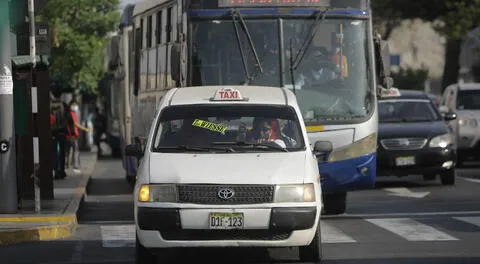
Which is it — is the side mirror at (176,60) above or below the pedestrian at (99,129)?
above

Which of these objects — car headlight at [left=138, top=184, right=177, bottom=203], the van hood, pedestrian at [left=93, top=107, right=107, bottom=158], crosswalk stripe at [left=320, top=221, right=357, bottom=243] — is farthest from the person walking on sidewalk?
car headlight at [left=138, top=184, right=177, bottom=203]

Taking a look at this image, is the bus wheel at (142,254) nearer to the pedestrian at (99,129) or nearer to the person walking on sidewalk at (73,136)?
the person walking on sidewalk at (73,136)

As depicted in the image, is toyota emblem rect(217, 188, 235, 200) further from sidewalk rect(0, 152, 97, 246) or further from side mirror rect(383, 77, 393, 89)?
side mirror rect(383, 77, 393, 89)

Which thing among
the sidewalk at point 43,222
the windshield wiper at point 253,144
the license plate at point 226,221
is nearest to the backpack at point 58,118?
the sidewalk at point 43,222

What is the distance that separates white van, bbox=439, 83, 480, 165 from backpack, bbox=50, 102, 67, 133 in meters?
8.61

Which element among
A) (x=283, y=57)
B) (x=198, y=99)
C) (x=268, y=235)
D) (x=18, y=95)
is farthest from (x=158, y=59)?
(x=268, y=235)

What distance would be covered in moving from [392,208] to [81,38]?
21510 millimetres

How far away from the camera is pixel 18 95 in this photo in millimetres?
18750

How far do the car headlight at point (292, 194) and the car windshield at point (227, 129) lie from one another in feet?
2.52

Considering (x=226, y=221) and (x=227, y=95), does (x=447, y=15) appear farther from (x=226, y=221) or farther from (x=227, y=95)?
(x=226, y=221)

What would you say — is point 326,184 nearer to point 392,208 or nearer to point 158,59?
point 392,208

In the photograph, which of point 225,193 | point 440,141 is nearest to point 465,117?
point 440,141

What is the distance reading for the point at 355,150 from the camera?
651 inches

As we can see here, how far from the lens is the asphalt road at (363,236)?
13102 mm
